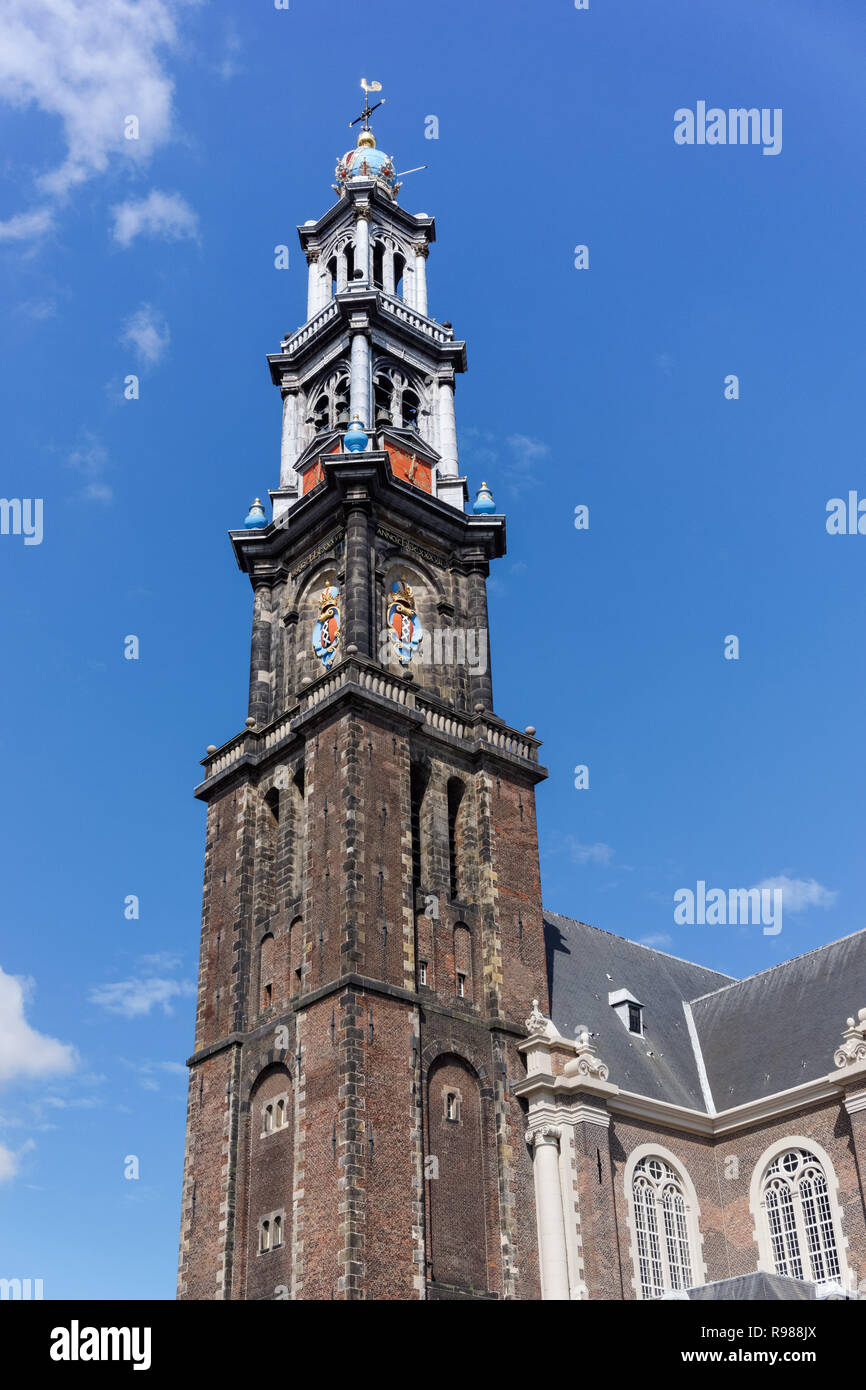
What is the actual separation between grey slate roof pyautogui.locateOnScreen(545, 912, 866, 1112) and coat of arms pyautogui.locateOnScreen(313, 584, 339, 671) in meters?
12.7

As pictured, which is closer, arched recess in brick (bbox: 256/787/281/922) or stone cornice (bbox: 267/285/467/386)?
arched recess in brick (bbox: 256/787/281/922)

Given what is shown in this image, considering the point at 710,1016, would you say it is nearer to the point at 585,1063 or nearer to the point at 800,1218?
the point at 800,1218

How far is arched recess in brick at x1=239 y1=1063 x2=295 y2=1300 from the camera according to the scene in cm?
3616

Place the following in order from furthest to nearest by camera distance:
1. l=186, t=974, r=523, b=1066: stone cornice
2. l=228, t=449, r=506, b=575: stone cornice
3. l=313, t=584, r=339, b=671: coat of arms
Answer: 1. l=228, t=449, r=506, b=575: stone cornice
2. l=313, t=584, r=339, b=671: coat of arms
3. l=186, t=974, r=523, b=1066: stone cornice

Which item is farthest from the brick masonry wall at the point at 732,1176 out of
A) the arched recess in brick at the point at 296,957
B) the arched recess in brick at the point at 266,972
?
the arched recess in brick at the point at 266,972

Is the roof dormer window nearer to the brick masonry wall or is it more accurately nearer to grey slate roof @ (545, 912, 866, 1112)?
grey slate roof @ (545, 912, 866, 1112)

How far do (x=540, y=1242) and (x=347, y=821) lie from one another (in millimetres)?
13180

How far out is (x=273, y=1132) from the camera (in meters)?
38.4

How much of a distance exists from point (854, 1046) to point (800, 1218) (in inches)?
224

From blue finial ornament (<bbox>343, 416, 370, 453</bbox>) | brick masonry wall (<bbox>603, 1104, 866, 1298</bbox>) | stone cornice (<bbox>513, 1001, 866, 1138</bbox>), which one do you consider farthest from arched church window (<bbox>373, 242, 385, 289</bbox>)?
brick masonry wall (<bbox>603, 1104, 866, 1298</bbox>)

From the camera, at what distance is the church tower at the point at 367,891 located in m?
35.9

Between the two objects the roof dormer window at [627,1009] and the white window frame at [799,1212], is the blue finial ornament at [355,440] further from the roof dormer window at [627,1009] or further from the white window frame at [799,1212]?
the white window frame at [799,1212]

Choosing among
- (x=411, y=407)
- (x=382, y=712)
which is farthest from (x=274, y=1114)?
(x=411, y=407)
